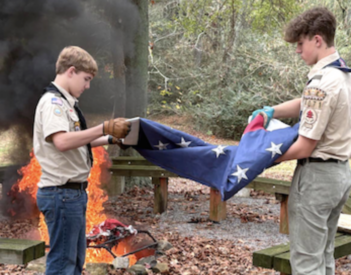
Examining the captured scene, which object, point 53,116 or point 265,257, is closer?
point 53,116

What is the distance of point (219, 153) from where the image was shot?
328cm

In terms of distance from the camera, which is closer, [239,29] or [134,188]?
[134,188]

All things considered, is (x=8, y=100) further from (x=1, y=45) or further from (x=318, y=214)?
(x=318, y=214)

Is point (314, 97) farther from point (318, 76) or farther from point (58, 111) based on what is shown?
point (58, 111)

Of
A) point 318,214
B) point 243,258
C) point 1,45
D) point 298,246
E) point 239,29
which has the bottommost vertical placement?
point 243,258

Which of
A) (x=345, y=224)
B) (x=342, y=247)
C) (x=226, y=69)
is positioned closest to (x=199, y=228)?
(x=345, y=224)

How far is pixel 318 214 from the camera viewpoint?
2.71m

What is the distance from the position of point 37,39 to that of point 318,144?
5.70 meters

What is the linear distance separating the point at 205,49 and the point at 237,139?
4.73m

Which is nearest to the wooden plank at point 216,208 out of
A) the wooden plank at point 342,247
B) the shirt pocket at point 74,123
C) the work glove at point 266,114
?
the wooden plank at point 342,247

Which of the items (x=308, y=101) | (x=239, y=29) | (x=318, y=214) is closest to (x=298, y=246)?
(x=318, y=214)

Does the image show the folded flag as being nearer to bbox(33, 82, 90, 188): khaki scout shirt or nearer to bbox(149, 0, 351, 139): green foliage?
bbox(33, 82, 90, 188): khaki scout shirt

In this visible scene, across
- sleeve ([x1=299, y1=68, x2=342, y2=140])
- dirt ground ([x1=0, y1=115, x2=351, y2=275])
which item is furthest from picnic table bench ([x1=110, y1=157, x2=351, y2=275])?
sleeve ([x1=299, y1=68, x2=342, y2=140])

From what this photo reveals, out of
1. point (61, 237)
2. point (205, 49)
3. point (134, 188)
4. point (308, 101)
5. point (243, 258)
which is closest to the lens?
point (308, 101)
